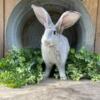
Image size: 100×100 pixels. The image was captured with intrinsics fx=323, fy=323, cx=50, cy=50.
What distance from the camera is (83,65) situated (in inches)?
60.8

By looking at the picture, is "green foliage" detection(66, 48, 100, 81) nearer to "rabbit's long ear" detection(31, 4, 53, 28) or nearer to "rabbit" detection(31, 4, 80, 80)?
"rabbit" detection(31, 4, 80, 80)

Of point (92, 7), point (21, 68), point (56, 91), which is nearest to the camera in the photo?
point (56, 91)

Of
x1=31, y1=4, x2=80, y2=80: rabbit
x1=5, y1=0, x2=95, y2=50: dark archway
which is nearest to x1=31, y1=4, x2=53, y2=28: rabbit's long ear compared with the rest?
x1=31, y1=4, x2=80, y2=80: rabbit

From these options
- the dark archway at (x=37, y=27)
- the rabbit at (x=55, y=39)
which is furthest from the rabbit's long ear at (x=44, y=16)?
the dark archway at (x=37, y=27)

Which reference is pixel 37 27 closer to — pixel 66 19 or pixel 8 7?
pixel 8 7

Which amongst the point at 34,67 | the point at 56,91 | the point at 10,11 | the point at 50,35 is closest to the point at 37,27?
the point at 10,11

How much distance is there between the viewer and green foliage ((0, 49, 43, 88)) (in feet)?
4.59

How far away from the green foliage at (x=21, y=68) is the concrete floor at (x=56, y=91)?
0.04 metres

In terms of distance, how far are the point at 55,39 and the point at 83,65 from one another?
24cm

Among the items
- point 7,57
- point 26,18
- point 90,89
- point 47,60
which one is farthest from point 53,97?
point 26,18

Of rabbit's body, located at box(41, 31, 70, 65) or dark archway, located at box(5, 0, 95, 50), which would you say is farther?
dark archway, located at box(5, 0, 95, 50)

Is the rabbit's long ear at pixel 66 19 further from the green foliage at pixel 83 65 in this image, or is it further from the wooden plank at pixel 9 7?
the wooden plank at pixel 9 7

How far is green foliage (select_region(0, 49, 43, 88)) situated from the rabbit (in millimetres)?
71

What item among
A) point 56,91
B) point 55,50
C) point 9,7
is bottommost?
point 56,91
